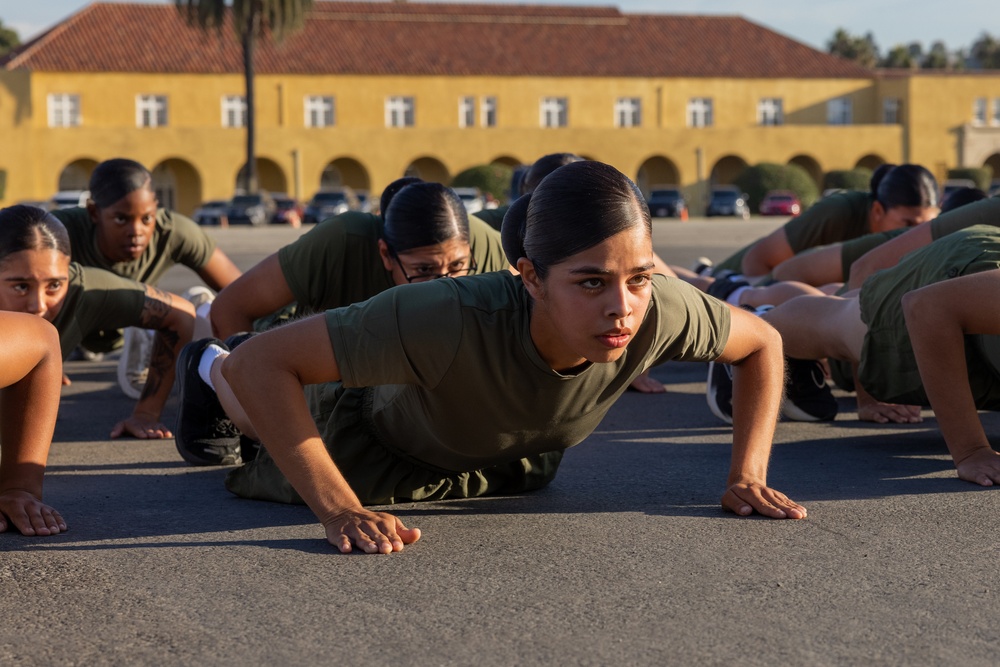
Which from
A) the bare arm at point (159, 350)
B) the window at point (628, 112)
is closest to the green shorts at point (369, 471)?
the bare arm at point (159, 350)

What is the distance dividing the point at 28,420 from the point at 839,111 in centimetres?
6421

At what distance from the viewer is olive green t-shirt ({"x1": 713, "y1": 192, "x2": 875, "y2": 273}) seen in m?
9.44

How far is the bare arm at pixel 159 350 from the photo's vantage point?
7039 millimetres

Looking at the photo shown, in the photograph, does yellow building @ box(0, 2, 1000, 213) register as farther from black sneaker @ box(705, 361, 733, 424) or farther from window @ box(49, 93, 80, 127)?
black sneaker @ box(705, 361, 733, 424)

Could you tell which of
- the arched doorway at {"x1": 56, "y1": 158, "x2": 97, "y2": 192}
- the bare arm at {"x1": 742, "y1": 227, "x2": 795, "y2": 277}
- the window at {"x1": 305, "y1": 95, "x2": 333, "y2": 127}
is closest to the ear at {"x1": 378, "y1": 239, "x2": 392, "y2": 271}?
the bare arm at {"x1": 742, "y1": 227, "x2": 795, "y2": 277}

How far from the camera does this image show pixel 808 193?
193 feet

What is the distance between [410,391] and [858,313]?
2.55 meters

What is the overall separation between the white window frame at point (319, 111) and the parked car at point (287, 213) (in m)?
7.56

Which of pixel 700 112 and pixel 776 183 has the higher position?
pixel 700 112

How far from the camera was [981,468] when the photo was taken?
5.27m

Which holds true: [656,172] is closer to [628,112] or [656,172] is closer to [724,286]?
[628,112]

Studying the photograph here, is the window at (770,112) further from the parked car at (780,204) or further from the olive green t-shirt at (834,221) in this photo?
the olive green t-shirt at (834,221)

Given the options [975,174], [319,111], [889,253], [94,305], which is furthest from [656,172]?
[94,305]

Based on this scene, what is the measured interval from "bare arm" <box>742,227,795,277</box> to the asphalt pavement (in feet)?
12.8
